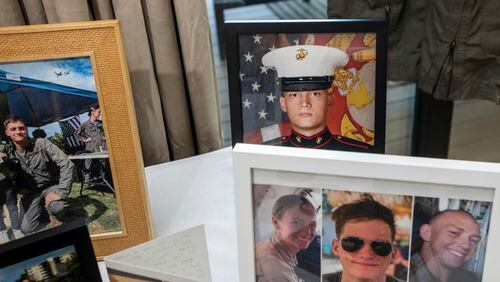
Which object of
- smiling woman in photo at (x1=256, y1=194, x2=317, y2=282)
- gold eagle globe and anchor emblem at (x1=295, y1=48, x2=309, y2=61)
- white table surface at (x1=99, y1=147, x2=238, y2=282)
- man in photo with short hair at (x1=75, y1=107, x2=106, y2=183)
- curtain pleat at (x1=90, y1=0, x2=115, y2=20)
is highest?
curtain pleat at (x1=90, y1=0, x2=115, y2=20)

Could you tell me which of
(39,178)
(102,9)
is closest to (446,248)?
(39,178)

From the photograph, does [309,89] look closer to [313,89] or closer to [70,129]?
[313,89]

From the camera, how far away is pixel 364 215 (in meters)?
0.61

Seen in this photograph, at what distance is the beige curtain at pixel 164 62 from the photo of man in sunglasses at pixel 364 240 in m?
0.56

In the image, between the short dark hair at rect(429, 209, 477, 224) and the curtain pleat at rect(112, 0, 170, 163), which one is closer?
the short dark hair at rect(429, 209, 477, 224)

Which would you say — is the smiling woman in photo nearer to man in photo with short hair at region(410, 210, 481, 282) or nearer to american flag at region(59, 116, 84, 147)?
man in photo with short hair at region(410, 210, 481, 282)

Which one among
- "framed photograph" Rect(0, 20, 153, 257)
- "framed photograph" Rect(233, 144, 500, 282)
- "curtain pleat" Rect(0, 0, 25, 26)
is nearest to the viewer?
A: "framed photograph" Rect(233, 144, 500, 282)

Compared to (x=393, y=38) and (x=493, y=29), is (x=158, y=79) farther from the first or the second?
(x=493, y=29)

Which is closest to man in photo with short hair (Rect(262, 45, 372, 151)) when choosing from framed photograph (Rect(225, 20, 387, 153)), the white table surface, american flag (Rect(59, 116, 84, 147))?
framed photograph (Rect(225, 20, 387, 153))

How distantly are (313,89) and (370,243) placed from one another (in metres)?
0.29

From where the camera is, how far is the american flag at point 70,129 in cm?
78

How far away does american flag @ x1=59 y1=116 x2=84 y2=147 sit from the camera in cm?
78

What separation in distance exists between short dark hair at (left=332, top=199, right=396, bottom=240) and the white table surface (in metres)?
0.26

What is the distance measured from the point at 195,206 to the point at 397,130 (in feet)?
3.52
